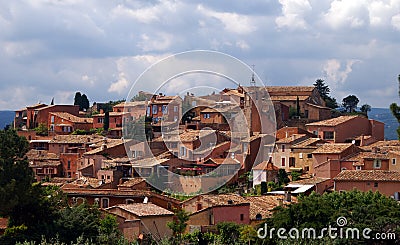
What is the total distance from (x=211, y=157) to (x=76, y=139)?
11.9m

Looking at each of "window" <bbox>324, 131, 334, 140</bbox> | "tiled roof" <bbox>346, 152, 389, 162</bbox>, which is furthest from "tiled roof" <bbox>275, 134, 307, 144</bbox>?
"tiled roof" <bbox>346, 152, 389, 162</bbox>

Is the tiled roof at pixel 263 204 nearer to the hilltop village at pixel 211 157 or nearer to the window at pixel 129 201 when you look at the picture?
the hilltop village at pixel 211 157

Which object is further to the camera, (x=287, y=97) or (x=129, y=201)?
(x=287, y=97)

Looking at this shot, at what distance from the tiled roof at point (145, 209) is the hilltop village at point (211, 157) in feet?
0.15

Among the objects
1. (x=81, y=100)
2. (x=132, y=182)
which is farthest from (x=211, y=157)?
(x=81, y=100)

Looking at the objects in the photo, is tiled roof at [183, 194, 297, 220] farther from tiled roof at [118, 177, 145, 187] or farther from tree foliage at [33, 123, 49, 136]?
tree foliage at [33, 123, 49, 136]

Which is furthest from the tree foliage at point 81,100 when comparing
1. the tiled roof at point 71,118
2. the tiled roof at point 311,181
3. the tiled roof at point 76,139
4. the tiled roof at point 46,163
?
the tiled roof at point 311,181

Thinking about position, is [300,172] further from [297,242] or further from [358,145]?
[297,242]

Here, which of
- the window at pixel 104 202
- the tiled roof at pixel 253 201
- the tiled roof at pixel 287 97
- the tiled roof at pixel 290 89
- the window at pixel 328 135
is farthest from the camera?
the tiled roof at pixel 290 89

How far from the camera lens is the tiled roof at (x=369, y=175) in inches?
1286

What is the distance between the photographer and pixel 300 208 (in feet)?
85.6

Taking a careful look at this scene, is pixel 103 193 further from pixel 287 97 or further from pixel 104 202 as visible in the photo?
pixel 287 97

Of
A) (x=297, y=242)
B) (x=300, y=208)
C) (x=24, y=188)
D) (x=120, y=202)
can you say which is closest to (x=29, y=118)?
(x=120, y=202)

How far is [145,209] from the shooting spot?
29.0 meters
